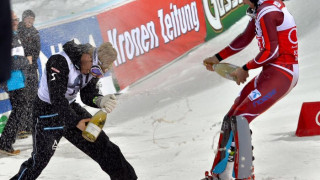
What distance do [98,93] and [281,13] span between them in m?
1.63

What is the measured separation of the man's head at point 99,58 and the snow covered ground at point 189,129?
1584 millimetres

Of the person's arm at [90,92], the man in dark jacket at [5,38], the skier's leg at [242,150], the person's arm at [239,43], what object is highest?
the man in dark jacket at [5,38]

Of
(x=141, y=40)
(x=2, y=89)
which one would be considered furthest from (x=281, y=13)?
(x=141, y=40)

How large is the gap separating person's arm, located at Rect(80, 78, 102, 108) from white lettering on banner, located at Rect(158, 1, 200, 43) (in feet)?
21.9

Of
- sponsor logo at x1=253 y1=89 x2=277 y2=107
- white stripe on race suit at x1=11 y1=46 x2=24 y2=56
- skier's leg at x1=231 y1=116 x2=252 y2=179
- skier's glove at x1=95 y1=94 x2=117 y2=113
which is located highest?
white stripe on race suit at x1=11 y1=46 x2=24 y2=56

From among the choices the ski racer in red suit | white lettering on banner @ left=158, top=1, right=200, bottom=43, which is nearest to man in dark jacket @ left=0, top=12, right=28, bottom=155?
the ski racer in red suit

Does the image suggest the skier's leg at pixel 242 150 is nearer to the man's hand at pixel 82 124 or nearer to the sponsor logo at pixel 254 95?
the sponsor logo at pixel 254 95

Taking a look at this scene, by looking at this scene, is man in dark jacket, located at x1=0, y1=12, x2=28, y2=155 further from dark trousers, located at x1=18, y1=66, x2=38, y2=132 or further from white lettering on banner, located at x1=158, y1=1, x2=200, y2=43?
white lettering on banner, located at x1=158, y1=1, x2=200, y2=43

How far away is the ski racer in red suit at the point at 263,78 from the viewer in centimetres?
424

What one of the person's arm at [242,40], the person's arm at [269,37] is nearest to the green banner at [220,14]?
the person's arm at [242,40]

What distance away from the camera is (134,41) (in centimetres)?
1038

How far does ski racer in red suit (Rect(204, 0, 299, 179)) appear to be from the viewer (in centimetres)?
424

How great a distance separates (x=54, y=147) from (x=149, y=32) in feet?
21.7

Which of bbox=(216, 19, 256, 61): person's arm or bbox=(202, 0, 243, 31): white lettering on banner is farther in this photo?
bbox=(202, 0, 243, 31): white lettering on banner
